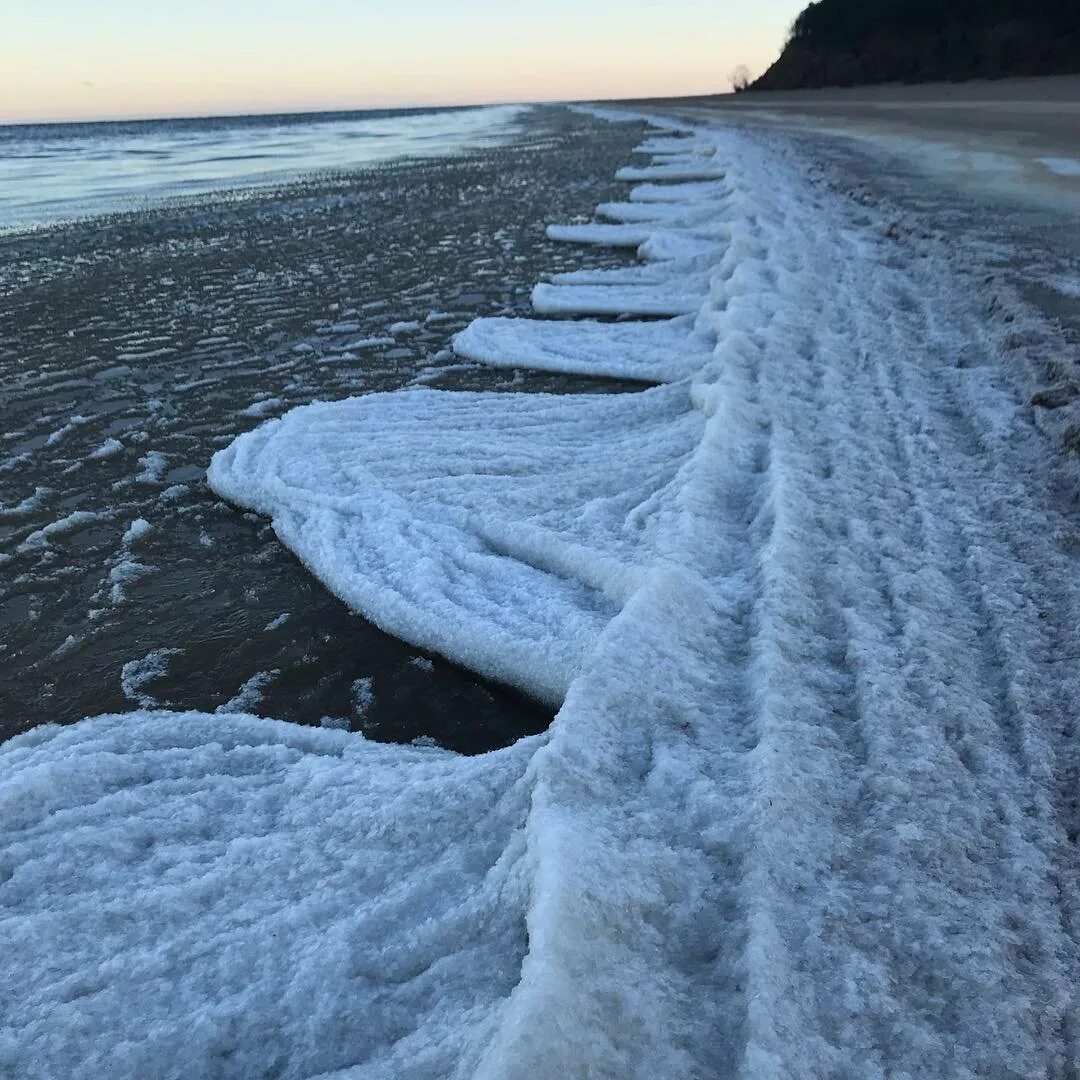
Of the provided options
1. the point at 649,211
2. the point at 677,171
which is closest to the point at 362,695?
the point at 649,211

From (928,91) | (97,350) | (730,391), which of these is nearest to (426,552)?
(730,391)

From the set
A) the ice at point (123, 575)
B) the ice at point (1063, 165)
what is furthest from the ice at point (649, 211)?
the ice at point (123, 575)

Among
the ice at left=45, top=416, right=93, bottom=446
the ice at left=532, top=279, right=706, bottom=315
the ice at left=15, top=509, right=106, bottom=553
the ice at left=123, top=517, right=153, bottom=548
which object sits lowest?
the ice at left=532, top=279, right=706, bottom=315

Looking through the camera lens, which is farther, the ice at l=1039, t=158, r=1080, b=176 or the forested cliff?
the forested cliff

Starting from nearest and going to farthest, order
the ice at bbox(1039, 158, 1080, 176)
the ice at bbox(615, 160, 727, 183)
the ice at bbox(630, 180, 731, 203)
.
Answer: the ice at bbox(1039, 158, 1080, 176)
the ice at bbox(630, 180, 731, 203)
the ice at bbox(615, 160, 727, 183)

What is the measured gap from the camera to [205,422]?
5.26 meters

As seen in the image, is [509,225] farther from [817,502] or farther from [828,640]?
[828,640]

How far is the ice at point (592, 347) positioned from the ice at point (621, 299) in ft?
1.46

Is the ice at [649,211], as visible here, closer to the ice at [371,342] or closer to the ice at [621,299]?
the ice at [621,299]

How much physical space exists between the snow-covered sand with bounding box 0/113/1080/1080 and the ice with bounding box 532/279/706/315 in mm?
3667

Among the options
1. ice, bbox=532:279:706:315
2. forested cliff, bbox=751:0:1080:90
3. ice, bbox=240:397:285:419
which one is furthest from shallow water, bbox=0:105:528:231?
forested cliff, bbox=751:0:1080:90

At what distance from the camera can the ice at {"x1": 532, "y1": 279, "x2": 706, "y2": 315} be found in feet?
23.6

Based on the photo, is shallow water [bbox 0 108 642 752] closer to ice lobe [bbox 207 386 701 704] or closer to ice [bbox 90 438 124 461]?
ice [bbox 90 438 124 461]

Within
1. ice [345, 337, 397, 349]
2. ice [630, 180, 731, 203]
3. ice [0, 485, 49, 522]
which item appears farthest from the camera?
ice [630, 180, 731, 203]
